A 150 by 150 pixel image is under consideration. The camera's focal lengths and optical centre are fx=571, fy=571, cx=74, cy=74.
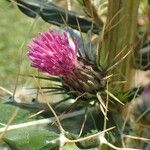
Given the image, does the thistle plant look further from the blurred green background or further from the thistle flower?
the blurred green background

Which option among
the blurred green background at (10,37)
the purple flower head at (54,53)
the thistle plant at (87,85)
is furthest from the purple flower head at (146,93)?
the blurred green background at (10,37)

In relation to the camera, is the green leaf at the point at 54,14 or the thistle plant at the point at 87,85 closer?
the thistle plant at the point at 87,85

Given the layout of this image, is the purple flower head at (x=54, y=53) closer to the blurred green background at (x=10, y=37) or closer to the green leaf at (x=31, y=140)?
the green leaf at (x=31, y=140)

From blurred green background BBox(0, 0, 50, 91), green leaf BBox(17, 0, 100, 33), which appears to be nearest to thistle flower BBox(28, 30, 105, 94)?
green leaf BBox(17, 0, 100, 33)

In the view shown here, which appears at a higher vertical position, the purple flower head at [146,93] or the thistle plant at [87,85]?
the thistle plant at [87,85]

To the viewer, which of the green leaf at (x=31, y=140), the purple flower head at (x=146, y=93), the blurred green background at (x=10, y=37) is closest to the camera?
the green leaf at (x=31, y=140)

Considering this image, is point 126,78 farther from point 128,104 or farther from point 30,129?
point 30,129

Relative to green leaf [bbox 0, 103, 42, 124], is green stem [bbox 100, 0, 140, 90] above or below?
above

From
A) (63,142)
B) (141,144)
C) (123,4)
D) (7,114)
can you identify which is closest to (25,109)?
(7,114)
